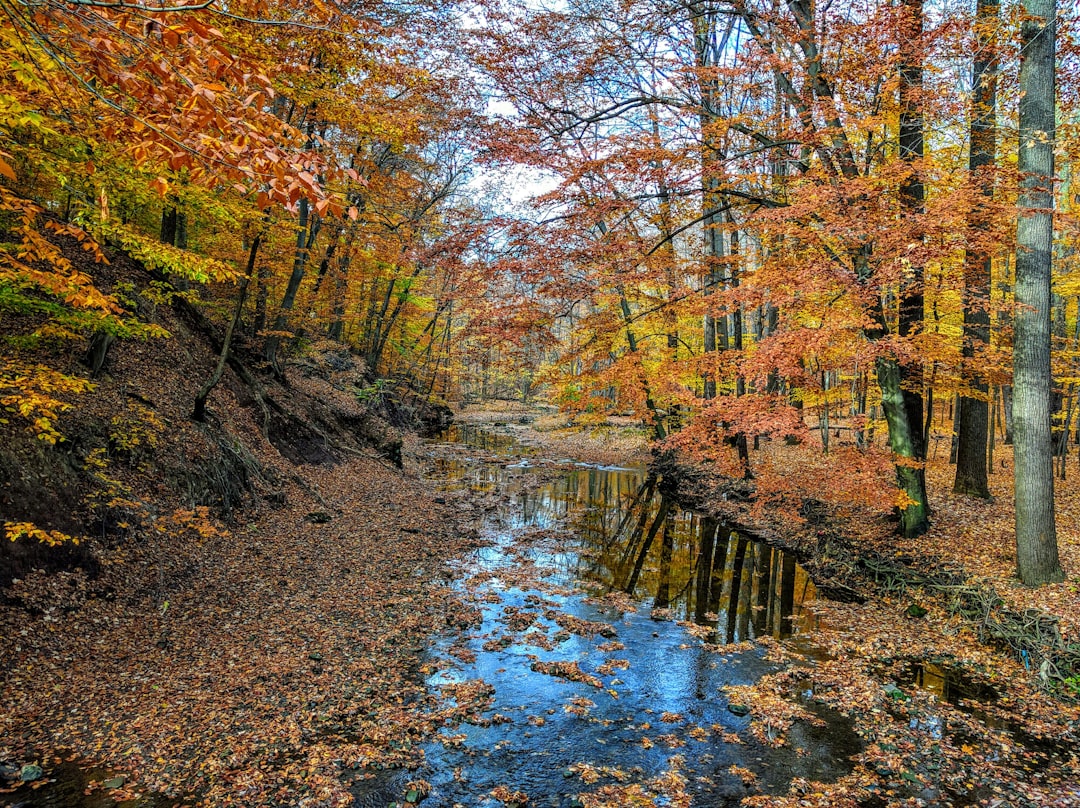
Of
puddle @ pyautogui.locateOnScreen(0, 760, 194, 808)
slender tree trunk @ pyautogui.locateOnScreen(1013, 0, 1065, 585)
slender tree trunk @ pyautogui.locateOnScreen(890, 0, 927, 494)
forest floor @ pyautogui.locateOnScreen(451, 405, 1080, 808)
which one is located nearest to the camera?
puddle @ pyautogui.locateOnScreen(0, 760, 194, 808)

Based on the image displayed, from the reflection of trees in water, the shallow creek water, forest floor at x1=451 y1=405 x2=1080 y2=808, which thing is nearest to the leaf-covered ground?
the shallow creek water

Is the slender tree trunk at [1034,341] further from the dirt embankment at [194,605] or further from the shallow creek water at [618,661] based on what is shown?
the dirt embankment at [194,605]

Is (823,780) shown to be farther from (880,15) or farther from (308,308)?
(308,308)

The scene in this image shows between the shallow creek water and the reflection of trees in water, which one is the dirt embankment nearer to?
the shallow creek water

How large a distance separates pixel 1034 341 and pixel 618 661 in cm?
770

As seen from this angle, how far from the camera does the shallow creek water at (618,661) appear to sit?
5191mm

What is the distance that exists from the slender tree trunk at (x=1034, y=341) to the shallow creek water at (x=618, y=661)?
3474mm

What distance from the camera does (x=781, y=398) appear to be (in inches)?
412

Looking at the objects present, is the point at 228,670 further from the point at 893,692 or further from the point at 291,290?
the point at 291,290

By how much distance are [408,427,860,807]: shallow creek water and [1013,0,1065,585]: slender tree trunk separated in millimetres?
3474

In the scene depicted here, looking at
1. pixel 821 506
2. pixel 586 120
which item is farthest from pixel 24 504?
pixel 821 506

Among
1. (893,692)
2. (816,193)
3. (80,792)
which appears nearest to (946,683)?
(893,692)

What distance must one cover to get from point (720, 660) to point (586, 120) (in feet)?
33.7

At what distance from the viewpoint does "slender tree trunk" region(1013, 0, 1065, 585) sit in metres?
7.74
